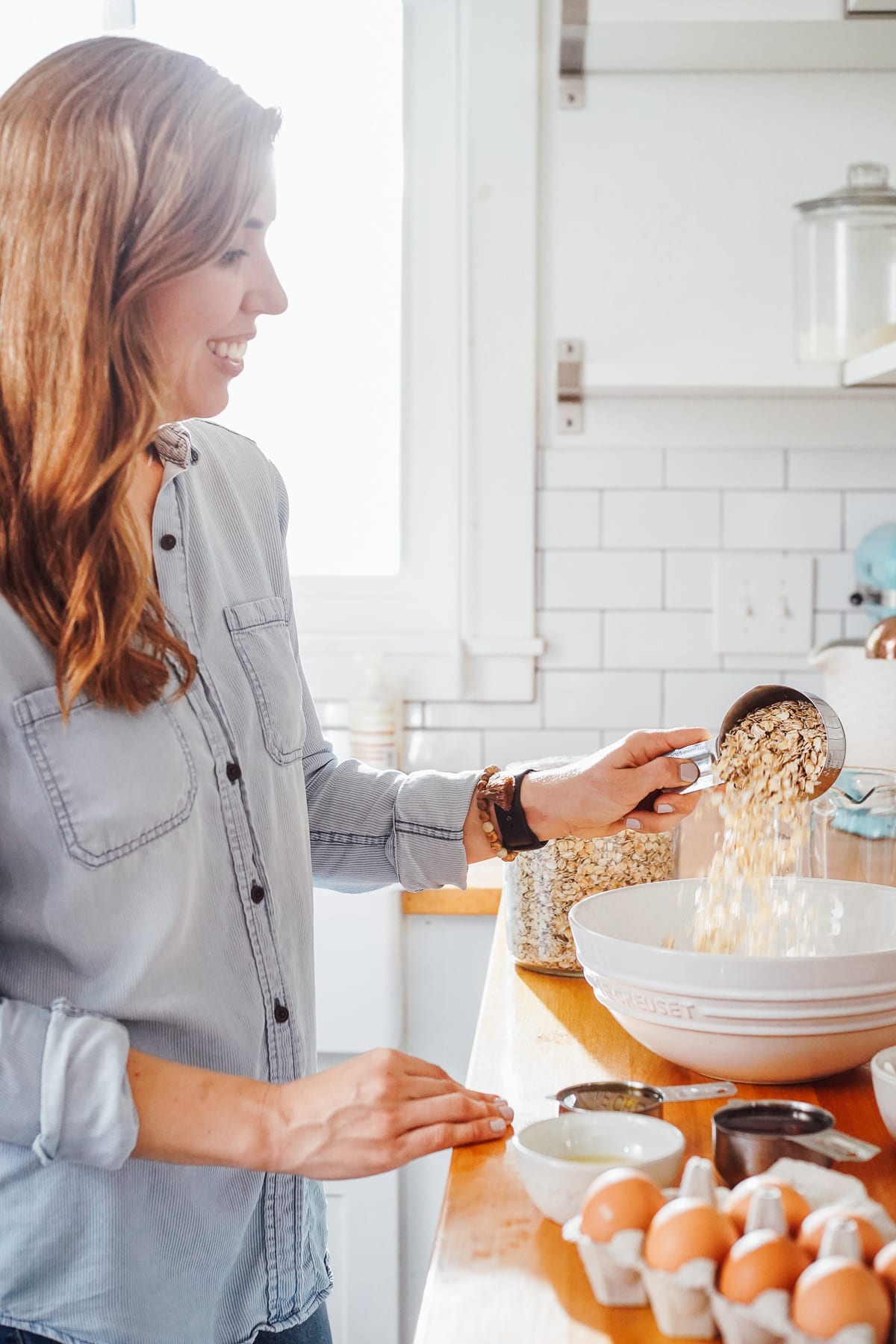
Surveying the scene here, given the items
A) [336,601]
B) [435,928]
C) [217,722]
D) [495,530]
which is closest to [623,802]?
[217,722]

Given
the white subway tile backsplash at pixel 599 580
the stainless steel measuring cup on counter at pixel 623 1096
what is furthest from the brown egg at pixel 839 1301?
the white subway tile backsplash at pixel 599 580

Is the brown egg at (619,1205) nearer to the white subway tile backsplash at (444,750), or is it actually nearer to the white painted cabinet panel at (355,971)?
the white painted cabinet panel at (355,971)

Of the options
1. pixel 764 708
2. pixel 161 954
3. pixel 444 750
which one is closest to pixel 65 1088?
pixel 161 954

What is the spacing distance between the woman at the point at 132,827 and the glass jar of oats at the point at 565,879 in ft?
0.95

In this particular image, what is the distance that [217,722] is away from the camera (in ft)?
3.49

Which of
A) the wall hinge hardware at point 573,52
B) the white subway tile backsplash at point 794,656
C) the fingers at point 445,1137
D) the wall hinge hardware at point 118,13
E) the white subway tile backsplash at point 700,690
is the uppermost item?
the wall hinge hardware at point 118,13

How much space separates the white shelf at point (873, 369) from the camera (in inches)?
67.7

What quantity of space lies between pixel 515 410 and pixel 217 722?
1.17m

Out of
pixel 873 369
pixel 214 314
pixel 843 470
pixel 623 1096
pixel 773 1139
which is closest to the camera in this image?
pixel 773 1139

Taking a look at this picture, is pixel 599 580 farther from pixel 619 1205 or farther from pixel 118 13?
pixel 619 1205

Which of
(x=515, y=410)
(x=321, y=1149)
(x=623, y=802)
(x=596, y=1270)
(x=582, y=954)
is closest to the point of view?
(x=596, y=1270)

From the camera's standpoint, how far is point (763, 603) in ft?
6.92

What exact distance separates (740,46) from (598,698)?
3.25ft

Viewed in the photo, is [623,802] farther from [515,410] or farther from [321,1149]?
[515,410]
